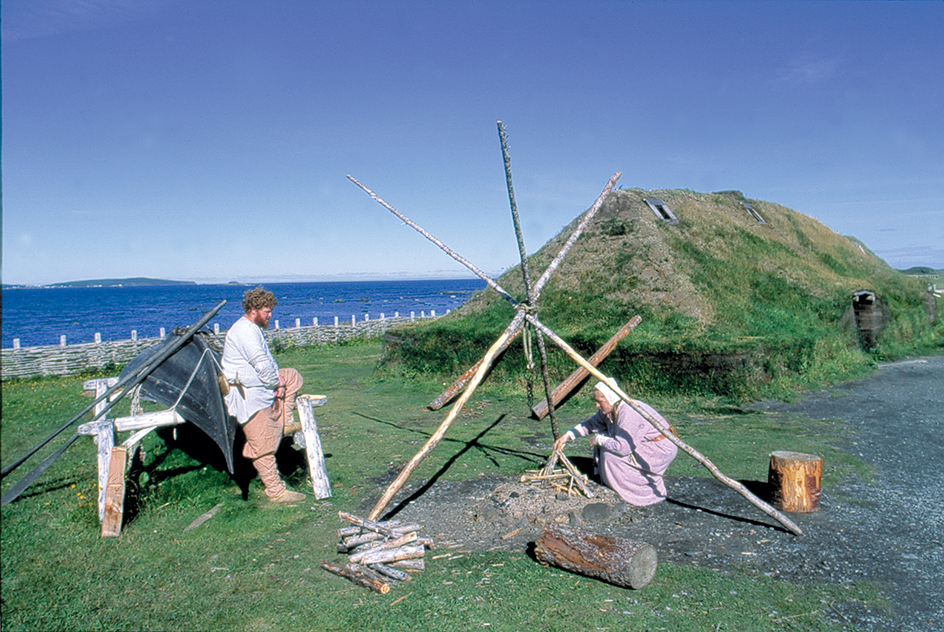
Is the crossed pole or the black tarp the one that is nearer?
the crossed pole

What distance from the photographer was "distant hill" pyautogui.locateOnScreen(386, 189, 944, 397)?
1434 centimetres

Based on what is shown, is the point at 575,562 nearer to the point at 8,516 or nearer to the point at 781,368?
the point at 8,516

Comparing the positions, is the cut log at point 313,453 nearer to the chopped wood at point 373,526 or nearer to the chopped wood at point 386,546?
the chopped wood at point 373,526

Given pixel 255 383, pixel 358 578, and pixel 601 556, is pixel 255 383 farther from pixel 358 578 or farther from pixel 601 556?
pixel 601 556

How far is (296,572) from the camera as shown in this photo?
624 cm

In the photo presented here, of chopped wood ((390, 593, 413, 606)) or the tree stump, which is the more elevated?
the tree stump

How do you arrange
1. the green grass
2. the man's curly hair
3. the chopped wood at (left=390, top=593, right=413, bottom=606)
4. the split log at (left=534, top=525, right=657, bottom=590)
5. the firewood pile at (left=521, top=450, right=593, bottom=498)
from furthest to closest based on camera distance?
the firewood pile at (left=521, top=450, right=593, bottom=498) < the man's curly hair < the split log at (left=534, top=525, right=657, bottom=590) < the chopped wood at (left=390, top=593, right=413, bottom=606) < the green grass

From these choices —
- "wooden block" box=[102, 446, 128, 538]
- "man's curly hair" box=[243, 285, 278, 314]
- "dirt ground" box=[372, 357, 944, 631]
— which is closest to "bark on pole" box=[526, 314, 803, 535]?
"dirt ground" box=[372, 357, 944, 631]

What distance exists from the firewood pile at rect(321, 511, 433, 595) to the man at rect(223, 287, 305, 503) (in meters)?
1.64

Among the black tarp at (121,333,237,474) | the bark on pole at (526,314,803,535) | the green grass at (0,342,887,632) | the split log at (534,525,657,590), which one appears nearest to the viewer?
the green grass at (0,342,887,632)

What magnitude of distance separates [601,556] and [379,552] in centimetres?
225

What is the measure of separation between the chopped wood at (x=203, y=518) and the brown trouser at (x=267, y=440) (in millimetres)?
619

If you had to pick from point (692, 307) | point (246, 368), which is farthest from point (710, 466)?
point (692, 307)

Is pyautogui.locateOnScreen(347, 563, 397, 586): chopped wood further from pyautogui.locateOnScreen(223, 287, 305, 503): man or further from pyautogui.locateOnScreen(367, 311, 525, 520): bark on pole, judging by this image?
pyautogui.locateOnScreen(223, 287, 305, 503): man
